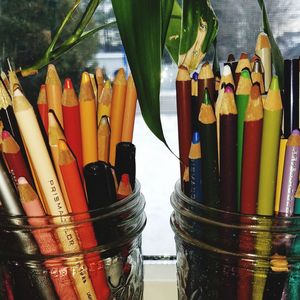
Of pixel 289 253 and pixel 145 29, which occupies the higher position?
pixel 145 29

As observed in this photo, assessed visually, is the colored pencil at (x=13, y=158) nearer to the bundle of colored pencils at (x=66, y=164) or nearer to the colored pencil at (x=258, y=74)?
the bundle of colored pencils at (x=66, y=164)

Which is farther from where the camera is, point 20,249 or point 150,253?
point 150,253

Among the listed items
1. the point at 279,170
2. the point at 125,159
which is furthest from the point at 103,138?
the point at 279,170

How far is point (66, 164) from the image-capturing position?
1.11ft

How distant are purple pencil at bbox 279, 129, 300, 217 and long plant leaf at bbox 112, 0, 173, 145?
0.08 meters

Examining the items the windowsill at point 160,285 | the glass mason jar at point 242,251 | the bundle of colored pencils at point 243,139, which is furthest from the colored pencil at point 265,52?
the windowsill at point 160,285

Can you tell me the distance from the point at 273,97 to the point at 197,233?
113mm

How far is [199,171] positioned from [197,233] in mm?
49

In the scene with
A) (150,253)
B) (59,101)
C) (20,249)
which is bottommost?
(150,253)

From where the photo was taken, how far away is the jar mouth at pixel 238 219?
13.3 inches

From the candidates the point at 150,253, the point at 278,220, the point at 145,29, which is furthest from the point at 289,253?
the point at 150,253

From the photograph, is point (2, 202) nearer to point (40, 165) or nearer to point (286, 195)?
point (40, 165)

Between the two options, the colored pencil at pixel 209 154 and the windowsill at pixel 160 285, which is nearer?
the colored pencil at pixel 209 154

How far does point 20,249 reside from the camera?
376 mm
